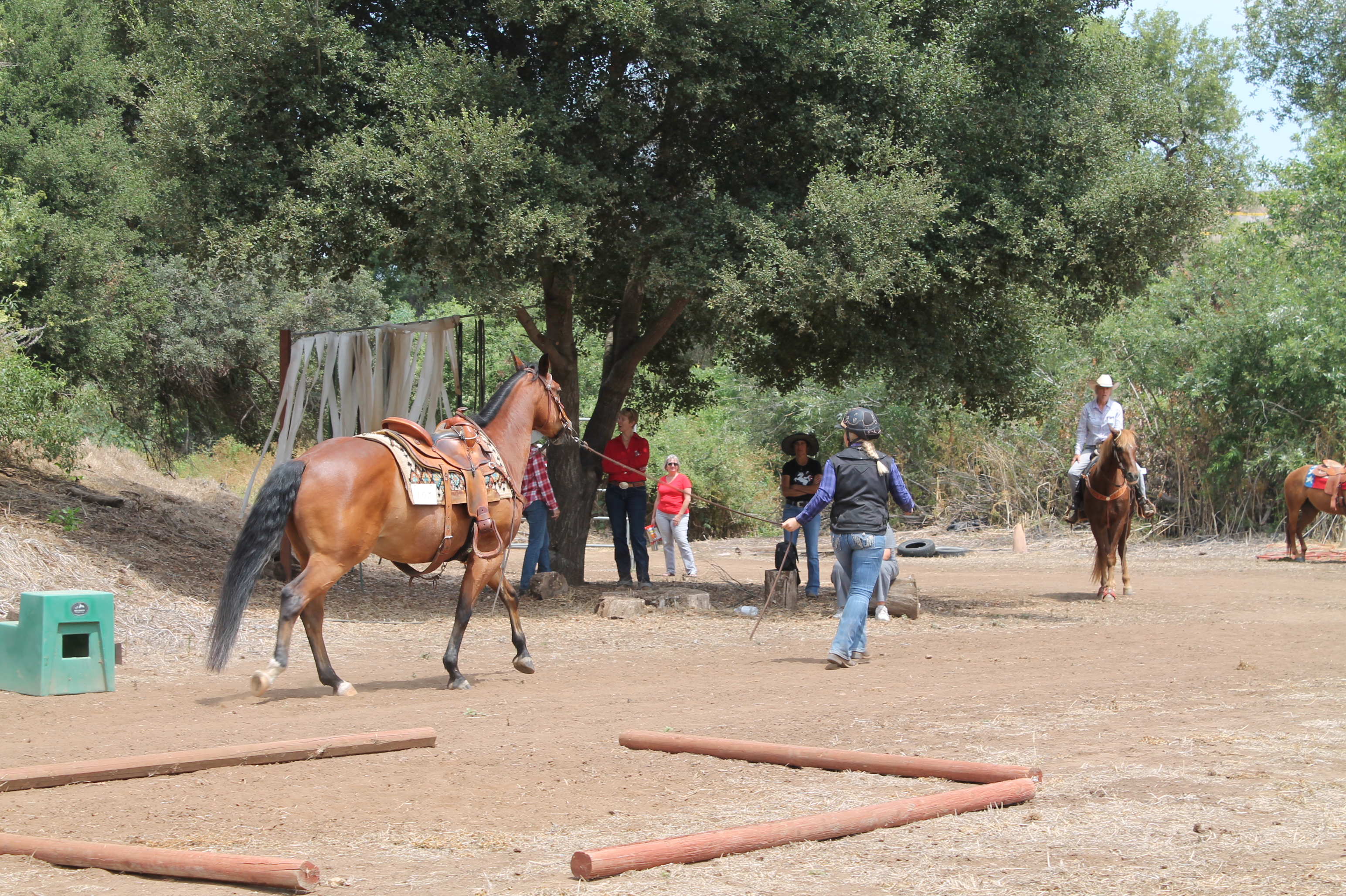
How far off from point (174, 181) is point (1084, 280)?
10.1 metres

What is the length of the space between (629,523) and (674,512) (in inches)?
29.8

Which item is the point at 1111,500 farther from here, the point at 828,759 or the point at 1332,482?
the point at 828,759

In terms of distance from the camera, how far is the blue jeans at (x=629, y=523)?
15.1 metres

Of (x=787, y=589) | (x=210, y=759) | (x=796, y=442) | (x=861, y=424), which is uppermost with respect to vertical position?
(x=796, y=442)

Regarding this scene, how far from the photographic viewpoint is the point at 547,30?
1323 centimetres

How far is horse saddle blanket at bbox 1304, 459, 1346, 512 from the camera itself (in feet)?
60.1

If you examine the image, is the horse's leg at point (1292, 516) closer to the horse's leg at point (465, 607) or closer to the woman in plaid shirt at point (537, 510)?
the woman in plaid shirt at point (537, 510)

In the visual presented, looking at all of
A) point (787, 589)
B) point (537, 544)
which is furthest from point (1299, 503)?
point (537, 544)

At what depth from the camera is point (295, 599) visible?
793 cm

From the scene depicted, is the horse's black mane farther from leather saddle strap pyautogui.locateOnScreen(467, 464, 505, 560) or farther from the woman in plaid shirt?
the woman in plaid shirt

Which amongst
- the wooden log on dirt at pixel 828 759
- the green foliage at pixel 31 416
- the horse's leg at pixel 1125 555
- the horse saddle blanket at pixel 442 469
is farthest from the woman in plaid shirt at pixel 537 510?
the horse's leg at pixel 1125 555

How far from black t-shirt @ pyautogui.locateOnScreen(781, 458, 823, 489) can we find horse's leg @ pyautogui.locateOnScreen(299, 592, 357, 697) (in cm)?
744

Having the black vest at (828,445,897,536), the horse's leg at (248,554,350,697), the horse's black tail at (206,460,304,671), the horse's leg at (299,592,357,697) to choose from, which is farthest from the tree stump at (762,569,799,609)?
Result: the horse's black tail at (206,460,304,671)

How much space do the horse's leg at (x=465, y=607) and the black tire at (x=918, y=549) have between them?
14.6 m
